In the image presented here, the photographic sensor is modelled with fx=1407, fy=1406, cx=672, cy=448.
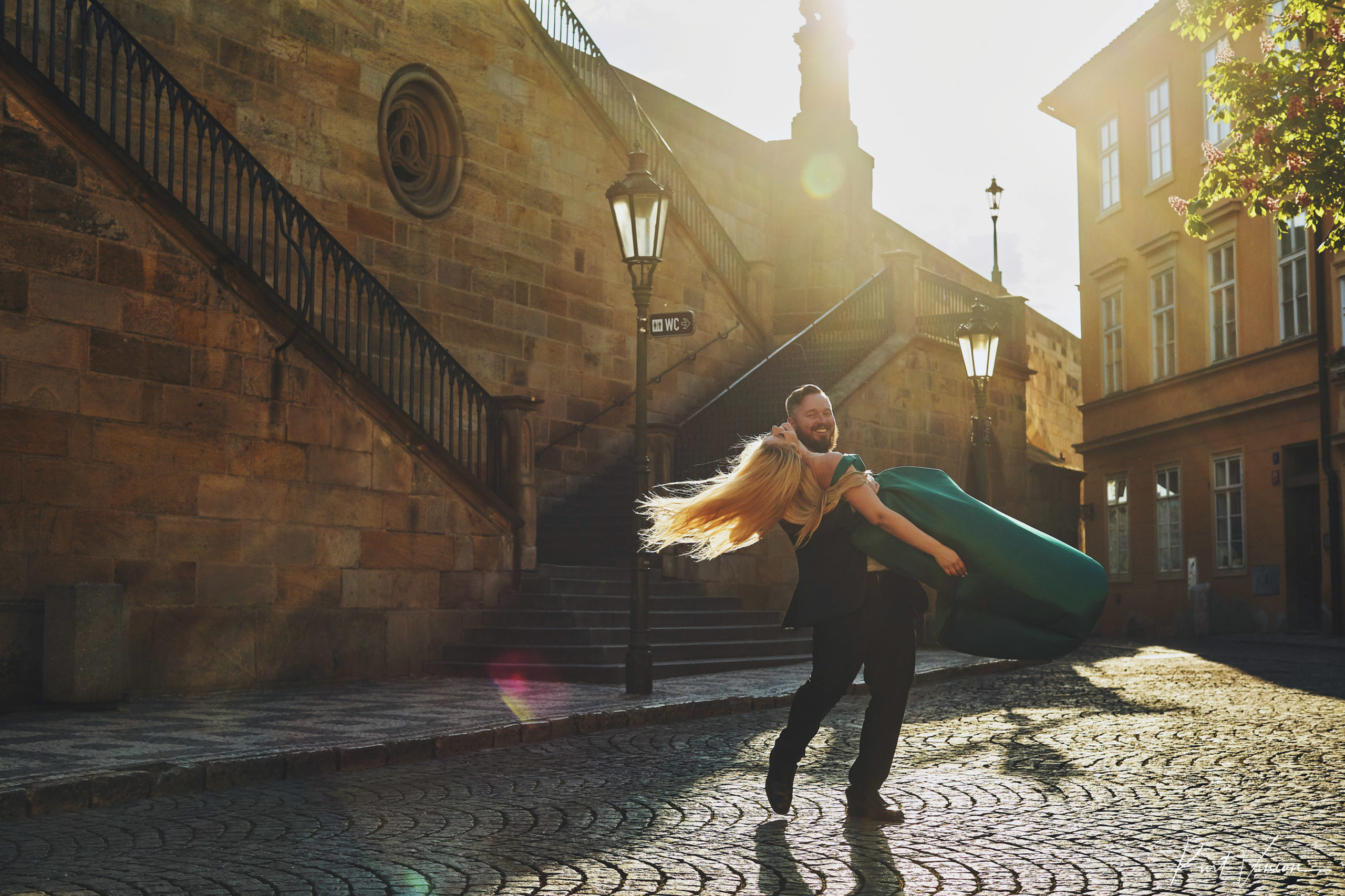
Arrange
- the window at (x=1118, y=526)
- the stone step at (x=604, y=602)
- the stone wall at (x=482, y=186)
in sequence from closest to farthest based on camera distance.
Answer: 1. the stone step at (x=604, y=602)
2. the stone wall at (x=482, y=186)
3. the window at (x=1118, y=526)

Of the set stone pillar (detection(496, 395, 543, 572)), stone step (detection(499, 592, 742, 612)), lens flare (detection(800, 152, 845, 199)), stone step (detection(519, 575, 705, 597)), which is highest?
lens flare (detection(800, 152, 845, 199))

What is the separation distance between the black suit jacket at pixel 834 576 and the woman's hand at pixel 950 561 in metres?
0.28

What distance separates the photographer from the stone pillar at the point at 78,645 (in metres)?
9.79

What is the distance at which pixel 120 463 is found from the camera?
10.9 meters

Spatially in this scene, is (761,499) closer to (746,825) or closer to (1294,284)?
(746,825)

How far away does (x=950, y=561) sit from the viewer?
552cm

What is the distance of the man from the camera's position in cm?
582

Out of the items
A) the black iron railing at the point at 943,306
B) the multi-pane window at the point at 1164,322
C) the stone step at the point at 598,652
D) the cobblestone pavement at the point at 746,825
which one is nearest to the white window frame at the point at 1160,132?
the multi-pane window at the point at 1164,322

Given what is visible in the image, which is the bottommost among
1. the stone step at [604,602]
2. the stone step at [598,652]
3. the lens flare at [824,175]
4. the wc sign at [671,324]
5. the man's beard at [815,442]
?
the stone step at [598,652]

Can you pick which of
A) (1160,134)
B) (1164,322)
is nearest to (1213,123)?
(1160,134)

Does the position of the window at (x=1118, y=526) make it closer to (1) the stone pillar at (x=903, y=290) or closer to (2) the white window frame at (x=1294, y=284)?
(2) the white window frame at (x=1294, y=284)

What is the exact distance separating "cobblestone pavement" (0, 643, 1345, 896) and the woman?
84cm

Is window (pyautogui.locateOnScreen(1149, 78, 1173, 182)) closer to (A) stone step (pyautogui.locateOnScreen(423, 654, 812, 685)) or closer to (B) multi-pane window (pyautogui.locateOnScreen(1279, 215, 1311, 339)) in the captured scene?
(B) multi-pane window (pyautogui.locateOnScreen(1279, 215, 1311, 339))

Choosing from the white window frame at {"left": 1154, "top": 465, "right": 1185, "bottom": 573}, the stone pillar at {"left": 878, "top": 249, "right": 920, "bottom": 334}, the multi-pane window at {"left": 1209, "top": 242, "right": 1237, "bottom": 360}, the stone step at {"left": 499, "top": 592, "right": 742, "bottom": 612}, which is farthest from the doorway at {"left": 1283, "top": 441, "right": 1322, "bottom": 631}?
the stone step at {"left": 499, "top": 592, "right": 742, "bottom": 612}
